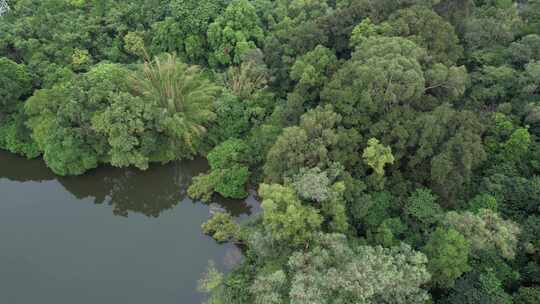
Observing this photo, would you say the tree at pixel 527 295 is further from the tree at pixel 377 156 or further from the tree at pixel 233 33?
the tree at pixel 233 33

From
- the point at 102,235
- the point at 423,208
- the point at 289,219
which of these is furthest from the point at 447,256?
the point at 102,235

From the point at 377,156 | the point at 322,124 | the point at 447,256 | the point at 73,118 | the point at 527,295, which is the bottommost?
the point at 527,295

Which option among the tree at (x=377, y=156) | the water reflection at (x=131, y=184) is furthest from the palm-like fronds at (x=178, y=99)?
the tree at (x=377, y=156)

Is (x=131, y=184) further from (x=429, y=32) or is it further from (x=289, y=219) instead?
(x=429, y=32)

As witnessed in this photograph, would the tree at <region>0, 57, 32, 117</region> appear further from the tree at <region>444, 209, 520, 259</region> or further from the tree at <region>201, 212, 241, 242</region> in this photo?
the tree at <region>444, 209, 520, 259</region>

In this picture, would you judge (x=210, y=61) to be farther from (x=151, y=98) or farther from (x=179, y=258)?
(x=179, y=258)

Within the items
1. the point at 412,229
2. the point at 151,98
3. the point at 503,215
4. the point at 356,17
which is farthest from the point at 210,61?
the point at 503,215
